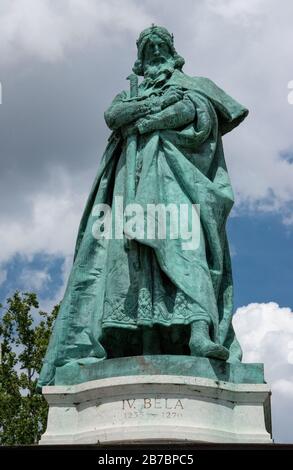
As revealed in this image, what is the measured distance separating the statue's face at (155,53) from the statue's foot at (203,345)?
13.9ft

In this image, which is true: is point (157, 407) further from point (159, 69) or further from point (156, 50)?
point (156, 50)

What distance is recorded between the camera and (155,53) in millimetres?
12188

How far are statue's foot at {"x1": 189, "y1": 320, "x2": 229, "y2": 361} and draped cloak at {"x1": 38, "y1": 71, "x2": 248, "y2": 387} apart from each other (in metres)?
0.12

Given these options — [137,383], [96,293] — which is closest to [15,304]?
[96,293]

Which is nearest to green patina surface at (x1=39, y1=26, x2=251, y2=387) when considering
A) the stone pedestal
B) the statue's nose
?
the statue's nose

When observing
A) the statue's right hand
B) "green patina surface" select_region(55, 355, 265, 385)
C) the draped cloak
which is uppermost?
the statue's right hand

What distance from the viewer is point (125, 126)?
37.8 feet

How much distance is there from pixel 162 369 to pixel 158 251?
1.58 metres

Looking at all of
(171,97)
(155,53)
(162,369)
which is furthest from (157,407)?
(155,53)

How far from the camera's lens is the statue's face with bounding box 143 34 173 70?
12.2 m

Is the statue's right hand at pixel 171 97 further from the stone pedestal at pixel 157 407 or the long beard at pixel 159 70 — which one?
the stone pedestal at pixel 157 407

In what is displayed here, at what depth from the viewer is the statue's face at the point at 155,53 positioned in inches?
479

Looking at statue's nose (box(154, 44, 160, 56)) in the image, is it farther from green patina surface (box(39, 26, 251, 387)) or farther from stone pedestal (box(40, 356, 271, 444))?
stone pedestal (box(40, 356, 271, 444))
